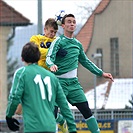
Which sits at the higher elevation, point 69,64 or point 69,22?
point 69,22

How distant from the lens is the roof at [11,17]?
28722 millimetres

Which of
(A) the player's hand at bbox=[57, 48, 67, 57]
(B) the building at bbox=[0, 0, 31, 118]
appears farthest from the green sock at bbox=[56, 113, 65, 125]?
(B) the building at bbox=[0, 0, 31, 118]

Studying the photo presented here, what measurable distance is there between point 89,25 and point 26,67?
28890 millimetres

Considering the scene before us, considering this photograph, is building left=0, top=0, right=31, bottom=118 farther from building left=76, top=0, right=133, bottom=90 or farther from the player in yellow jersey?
the player in yellow jersey

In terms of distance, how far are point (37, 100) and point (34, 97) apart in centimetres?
4

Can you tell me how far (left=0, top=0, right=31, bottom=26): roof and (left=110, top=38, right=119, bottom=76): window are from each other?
7.78 meters

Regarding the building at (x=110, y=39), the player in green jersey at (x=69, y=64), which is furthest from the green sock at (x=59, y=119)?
Result: the building at (x=110, y=39)

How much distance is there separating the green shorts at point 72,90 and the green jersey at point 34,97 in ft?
6.62

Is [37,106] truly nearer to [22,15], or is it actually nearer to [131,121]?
[131,121]

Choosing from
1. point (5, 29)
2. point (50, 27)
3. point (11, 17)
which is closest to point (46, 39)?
point (50, 27)

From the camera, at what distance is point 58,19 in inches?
422

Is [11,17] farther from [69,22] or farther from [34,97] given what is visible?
[34,97]

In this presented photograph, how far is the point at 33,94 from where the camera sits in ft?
28.0

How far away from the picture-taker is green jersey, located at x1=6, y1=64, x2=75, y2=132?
851 cm
